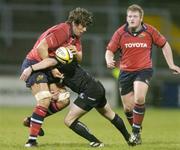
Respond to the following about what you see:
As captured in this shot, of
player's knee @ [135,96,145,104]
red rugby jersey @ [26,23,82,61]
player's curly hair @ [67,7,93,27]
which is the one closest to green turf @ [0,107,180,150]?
player's knee @ [135,96,145,104]

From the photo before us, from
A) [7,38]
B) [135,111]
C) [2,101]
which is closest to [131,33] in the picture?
[135,111]

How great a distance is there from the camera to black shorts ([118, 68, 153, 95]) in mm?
12125

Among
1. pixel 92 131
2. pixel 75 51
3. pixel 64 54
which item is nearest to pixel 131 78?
pixel 75 51

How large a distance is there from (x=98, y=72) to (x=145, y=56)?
1243 cm

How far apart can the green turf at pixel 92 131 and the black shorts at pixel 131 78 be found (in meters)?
0.91

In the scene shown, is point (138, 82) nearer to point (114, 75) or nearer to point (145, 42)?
point (145, 42)

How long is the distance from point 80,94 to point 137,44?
1518 millimetres

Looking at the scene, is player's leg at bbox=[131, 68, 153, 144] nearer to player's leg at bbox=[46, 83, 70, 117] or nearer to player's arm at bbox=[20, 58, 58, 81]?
player's leg at bbox=[46, 83, 70, 117]

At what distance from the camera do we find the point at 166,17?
2766 cm

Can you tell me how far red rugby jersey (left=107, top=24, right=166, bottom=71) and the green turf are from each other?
4.39ft

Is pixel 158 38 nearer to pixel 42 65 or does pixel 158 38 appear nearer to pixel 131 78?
pixel 131 78

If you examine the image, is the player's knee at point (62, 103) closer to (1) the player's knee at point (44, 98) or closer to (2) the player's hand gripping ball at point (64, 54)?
(1) the player's knee at point (44, 98)

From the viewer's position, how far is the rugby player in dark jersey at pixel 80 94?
11195 mm

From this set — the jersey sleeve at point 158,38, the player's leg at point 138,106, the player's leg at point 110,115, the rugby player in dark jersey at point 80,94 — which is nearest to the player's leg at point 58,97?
the rugby player in dark jersey at point 80,94
